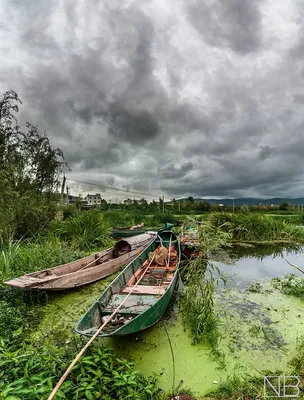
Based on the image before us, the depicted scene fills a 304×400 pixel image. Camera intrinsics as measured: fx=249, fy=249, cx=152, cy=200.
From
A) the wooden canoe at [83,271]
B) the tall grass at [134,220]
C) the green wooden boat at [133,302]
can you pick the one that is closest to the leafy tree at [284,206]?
the tall grass at [134,220]

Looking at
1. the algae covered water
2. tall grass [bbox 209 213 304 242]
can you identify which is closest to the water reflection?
the algae covered water

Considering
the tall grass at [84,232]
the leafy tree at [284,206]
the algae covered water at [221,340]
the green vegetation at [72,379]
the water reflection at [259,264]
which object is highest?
the leafy tree at [284,206]

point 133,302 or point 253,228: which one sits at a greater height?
point 253,228

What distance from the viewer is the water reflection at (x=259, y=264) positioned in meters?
7.25

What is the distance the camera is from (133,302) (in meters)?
4.24

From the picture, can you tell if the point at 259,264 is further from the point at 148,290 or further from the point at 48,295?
the point at 48,295

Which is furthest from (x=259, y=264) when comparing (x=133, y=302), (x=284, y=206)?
(x=284, y=206)

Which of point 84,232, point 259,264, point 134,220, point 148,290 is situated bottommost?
point 259,264

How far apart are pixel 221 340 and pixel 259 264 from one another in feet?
19.3

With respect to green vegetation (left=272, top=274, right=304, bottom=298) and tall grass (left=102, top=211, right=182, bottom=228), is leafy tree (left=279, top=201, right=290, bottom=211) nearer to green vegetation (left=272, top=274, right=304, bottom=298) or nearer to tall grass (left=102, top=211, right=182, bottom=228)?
tall grass (left=102, top=211, right=182, bottom=228)

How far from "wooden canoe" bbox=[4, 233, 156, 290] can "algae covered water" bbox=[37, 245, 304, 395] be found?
11.8 inches

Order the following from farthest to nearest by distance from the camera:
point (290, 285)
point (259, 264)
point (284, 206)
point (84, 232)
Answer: point (284, 206), point (84, 232), point (259, 264), point (290, 285)

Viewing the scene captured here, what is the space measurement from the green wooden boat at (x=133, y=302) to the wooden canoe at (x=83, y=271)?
39.4 inches

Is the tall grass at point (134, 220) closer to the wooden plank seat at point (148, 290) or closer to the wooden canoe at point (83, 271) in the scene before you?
the wooden canoe at point (83, 271)
